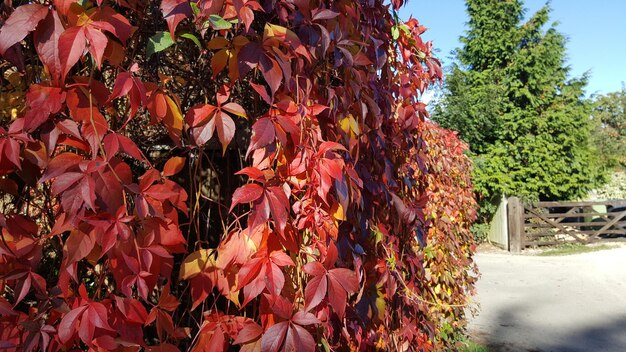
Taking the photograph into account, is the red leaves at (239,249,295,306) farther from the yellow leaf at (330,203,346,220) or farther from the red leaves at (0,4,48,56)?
the red leaves at (0,4,48,56)

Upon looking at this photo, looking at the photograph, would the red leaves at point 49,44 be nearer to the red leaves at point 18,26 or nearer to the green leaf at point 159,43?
the red leaves at point 18,26

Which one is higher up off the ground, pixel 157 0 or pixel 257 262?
pixel 157 0

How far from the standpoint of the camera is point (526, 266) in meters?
11.8

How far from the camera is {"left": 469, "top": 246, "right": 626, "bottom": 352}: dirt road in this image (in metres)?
5.93

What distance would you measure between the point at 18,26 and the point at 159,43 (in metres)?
0.28

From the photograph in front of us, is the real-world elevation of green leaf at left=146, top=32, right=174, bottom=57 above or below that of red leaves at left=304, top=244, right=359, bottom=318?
above

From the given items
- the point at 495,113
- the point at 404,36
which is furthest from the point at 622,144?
the point at 404,36

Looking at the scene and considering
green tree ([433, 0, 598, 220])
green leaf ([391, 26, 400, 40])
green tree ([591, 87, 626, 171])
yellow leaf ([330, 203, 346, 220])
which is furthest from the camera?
green tree ([591, 87, 626, 171])

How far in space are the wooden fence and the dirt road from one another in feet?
6.58

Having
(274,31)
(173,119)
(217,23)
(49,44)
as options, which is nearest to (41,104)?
(49,44)

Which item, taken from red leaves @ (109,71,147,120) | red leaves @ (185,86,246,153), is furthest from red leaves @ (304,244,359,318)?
red leaves @ (109,71,147,120)

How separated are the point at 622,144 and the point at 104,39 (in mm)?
25842

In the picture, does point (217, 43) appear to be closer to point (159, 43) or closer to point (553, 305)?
point (159, 43)

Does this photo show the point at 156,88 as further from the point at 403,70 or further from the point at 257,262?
the point at 403,70
